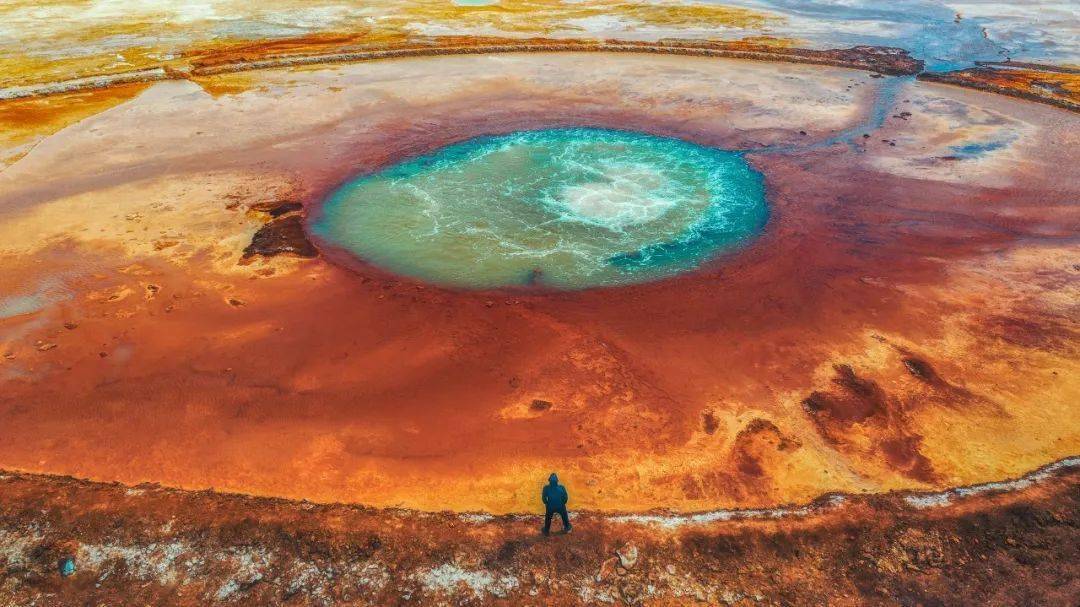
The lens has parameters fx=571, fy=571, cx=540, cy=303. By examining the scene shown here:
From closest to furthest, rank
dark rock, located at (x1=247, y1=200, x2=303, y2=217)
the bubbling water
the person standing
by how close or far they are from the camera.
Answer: the person standing < the bubbling water < dark rock, located at (x1=247, y1=200, x2=303, y2=217)

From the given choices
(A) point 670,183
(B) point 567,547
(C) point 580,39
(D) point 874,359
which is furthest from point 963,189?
(C) point 580,39

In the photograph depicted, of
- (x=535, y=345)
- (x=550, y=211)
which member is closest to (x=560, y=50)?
(x=550, y=211)

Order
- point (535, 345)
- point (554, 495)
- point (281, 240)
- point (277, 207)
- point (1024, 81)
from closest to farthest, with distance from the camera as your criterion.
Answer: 1. point (554, 495)
2. point (535, 345)
3. point (281, 240)
4. point (277, 207)
5. point (1024, 81)

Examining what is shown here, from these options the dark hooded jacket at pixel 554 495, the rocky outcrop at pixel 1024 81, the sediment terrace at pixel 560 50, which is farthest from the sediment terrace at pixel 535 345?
the sediment terrace at pixel 560 50

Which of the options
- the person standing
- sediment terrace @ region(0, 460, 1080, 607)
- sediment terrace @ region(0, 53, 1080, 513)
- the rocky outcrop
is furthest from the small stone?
the rocky outcrop

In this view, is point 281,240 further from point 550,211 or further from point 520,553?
point 520,553

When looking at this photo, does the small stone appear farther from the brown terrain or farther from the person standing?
the person standing
